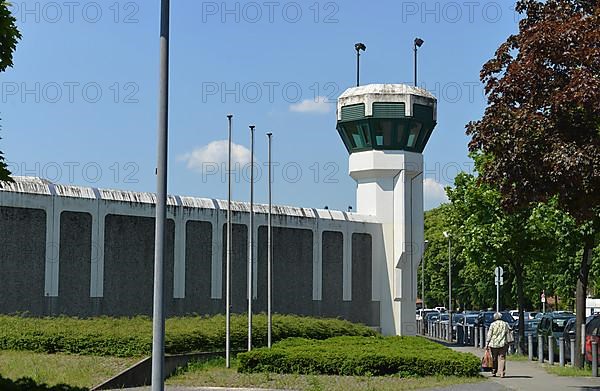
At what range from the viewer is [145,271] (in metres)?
33.0

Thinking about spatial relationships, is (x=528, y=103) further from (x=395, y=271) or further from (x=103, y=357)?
(x=395, y=271)

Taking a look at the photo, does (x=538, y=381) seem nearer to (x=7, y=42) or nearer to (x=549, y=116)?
(x=549, y=116)

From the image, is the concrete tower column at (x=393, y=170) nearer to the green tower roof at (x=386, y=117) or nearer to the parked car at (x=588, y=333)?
the green tower roof at (x=386, y=117)

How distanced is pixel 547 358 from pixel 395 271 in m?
10.6

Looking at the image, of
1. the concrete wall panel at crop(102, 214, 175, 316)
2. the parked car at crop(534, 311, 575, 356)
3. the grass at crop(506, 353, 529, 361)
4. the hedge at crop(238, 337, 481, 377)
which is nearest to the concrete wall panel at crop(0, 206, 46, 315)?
the concrete wall panel at crop(102, 214, 175, 316)

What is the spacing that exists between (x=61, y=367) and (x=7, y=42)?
10.8 m

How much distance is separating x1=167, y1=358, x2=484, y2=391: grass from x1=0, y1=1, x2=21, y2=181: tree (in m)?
9.93

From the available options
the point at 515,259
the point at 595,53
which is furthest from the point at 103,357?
the point at 515,259

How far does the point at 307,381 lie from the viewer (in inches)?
903

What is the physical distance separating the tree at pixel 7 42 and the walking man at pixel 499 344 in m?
15.6

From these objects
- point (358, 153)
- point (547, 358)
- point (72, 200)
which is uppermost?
point (358, 153)

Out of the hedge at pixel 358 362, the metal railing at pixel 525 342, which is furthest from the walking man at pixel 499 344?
the metal railing at pixel 525 342

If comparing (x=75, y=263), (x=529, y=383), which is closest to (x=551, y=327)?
(x=529, y=383)

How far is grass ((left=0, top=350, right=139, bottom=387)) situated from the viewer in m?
20.8
